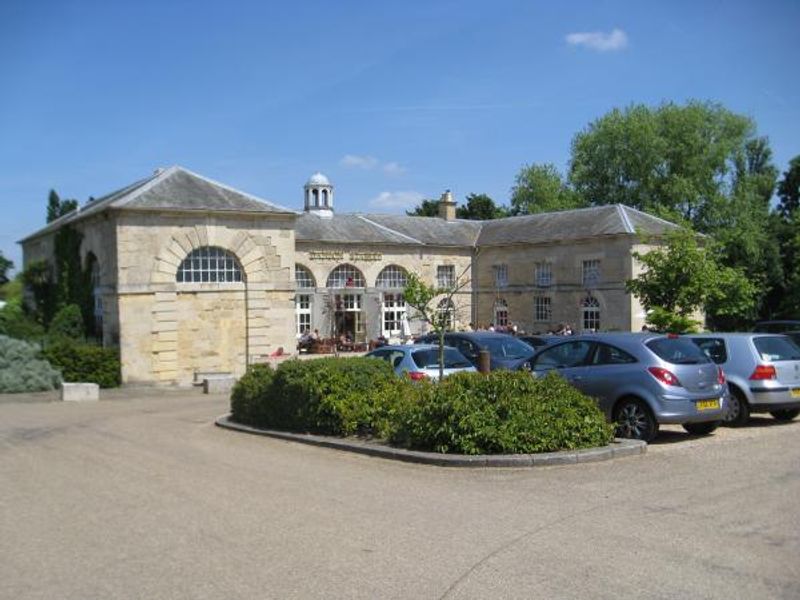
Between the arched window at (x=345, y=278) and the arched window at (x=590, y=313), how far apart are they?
10232 mm

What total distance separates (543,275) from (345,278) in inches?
369

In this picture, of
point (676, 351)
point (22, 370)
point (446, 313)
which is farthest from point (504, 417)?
point (22, 370)

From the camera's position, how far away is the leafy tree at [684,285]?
69.1ft

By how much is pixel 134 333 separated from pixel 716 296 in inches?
679

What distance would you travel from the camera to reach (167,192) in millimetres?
26656

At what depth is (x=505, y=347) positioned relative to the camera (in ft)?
57.6

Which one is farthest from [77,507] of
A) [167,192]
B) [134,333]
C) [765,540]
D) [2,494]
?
[167,192]

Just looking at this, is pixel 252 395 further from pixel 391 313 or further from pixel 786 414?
pixel 391 313

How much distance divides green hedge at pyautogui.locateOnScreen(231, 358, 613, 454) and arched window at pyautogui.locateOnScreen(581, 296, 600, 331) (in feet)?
77.9

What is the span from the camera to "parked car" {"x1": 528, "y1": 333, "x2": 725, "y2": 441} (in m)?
11.0

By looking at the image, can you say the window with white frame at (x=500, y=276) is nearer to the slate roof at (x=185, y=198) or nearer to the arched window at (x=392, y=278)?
the arched window at (x=392, y=278)

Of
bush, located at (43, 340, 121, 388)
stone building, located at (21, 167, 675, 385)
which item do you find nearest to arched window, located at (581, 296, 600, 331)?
stone building, located at (21, 167, 675, 385)

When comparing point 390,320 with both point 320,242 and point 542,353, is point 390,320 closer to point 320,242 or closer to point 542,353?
point 320,242

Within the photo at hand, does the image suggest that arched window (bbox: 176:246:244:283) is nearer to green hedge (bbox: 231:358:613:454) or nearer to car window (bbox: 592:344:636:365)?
green hedge (bbox: 231:358:613:454)
